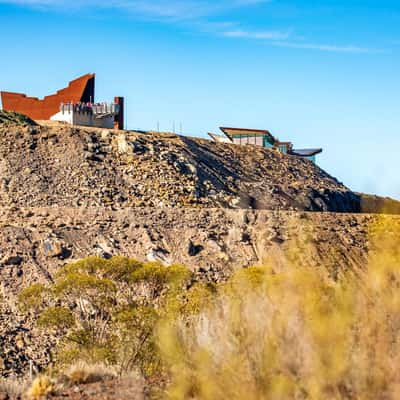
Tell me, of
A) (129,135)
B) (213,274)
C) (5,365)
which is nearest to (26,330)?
(5,365)

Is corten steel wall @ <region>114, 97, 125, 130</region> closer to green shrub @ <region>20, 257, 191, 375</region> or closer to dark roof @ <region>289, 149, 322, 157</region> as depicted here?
dark roof @ <region>289, 149, 322, 157</region>

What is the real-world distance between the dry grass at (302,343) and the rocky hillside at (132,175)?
1152 inches

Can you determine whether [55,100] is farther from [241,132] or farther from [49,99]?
[241,132]

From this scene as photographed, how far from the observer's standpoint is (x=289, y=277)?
1655cm

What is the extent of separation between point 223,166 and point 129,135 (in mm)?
5691

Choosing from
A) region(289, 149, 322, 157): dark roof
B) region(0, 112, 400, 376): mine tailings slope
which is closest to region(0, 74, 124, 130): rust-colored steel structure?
region(0, 112, 400, 376): mine tailings slope

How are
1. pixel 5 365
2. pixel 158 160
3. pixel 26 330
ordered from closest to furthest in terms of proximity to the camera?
1. pixel 5 365
2. pixel 26 330
3. pixel 158 160

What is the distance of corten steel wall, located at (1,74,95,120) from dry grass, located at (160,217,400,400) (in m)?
41.8

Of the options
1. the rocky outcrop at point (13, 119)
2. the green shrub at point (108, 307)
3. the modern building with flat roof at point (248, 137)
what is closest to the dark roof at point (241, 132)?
the modern building with flat roof at point (248, 137)

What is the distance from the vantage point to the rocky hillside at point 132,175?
1833 inches

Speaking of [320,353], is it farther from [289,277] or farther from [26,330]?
[26,330]

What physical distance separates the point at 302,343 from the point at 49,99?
45883mm

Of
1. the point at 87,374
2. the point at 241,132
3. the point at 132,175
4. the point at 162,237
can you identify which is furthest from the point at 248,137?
the point at 87,374

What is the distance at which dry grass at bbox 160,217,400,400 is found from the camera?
14352mm
